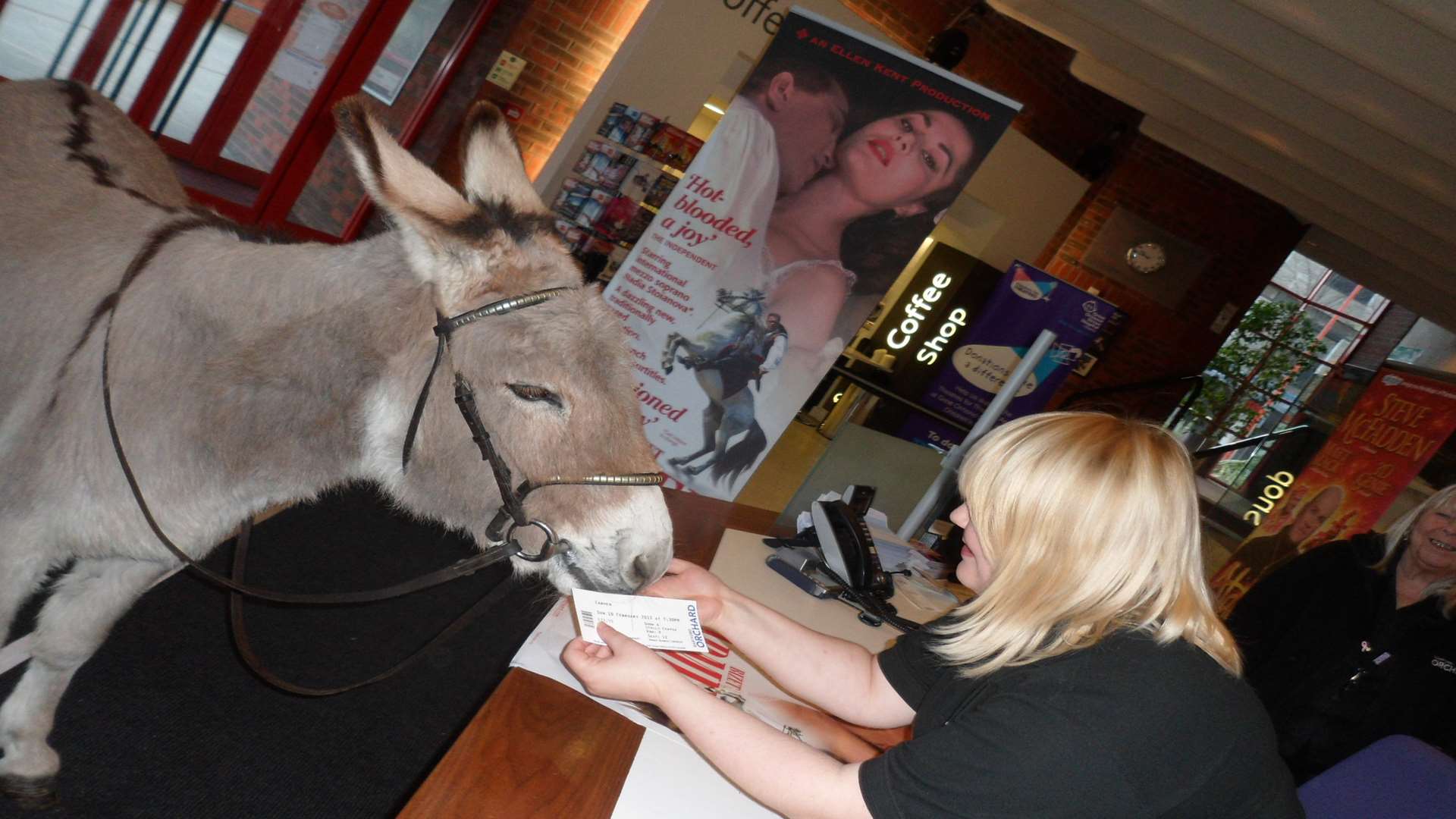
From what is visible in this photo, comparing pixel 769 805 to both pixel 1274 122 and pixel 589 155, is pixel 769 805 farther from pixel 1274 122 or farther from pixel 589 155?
pixel 1274 122

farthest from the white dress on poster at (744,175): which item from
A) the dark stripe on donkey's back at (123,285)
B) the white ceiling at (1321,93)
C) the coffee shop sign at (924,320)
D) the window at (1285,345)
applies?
the window at (1285,345)

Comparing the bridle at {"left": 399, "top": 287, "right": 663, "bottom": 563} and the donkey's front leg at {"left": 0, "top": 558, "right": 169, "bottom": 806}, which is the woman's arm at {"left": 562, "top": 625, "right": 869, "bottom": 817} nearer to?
the bridle at {"left": 399, "top": 287, "right": 663, "bottom": 563}

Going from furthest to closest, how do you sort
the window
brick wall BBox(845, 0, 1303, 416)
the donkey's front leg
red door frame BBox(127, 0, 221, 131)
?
brick wall BBox(845, 0, 1303, 416) < the window < red door frame BBox(127, 0, 221, 131) < the donkey's front leg

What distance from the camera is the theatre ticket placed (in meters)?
1.33

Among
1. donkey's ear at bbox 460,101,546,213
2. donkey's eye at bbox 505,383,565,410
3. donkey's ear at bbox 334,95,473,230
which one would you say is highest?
donkey's ear at bbox 460,101,546,213

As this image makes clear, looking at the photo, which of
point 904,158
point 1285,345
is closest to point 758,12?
point 904,158

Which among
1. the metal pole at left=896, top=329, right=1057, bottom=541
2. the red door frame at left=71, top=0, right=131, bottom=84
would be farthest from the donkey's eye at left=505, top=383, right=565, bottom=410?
the red door frame at left=71, top=0, right=131, bottom=84

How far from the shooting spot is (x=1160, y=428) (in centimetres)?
145

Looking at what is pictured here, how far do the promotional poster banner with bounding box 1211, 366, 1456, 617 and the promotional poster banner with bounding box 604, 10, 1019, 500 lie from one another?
10.6 feet

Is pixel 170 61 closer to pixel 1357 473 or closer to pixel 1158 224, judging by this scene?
pixel 1357 473

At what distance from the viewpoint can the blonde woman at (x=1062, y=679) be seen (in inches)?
45.0

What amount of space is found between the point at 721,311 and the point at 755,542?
6.14ft

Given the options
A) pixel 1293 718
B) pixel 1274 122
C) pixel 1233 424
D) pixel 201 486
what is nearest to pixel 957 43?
pixel 1274 122

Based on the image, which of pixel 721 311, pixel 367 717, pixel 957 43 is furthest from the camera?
pixel 957 43
